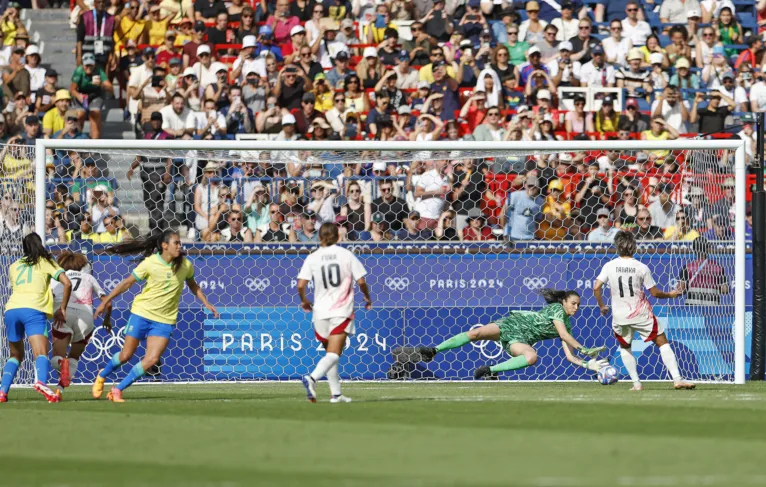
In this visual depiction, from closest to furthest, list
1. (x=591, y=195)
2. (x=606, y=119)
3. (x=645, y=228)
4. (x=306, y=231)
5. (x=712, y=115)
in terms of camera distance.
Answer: (x=306, y=231) < (x=645, y=228) < (x=591, y=195) < (x=606, y=119) < (x=712, y=115)

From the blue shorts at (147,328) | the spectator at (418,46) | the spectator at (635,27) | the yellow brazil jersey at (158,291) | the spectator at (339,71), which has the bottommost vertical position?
the blue shorts at (147,328)

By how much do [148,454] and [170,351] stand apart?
9653 mm

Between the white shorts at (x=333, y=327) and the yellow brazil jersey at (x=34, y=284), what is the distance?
291cm

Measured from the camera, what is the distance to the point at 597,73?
24656 mm

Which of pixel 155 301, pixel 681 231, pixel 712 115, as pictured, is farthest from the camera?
pixel 712 115

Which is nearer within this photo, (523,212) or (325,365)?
(325,365)

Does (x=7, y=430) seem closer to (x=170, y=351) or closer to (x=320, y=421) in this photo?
(x=320, y=421)

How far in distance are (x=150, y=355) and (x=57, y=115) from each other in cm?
1091

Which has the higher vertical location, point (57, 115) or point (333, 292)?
point (57, 115)

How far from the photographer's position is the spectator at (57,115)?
23.1m

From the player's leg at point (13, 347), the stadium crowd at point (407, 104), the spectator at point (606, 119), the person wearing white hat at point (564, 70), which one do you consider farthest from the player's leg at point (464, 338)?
the person wearing white hat at point (564, 70)

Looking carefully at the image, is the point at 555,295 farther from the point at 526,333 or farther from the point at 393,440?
the point at 393,440

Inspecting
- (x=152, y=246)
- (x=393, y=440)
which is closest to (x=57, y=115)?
(x=152, y=246)

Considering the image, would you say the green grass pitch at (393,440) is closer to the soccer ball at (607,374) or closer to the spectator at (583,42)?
the soccer ball at (607,374)
